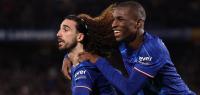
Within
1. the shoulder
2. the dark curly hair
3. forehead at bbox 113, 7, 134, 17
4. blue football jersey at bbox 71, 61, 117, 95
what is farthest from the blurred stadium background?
blue football jersey at bbox 71, 61, 117, 95

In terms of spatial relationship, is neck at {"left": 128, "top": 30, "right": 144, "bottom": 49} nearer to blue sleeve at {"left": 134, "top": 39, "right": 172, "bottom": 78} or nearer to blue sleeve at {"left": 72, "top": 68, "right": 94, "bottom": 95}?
blue sleeve at {"left": 134, "top": 39, "right": 172, "bottom": 78}

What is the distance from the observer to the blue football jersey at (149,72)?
171 inches

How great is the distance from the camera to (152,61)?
4363mm

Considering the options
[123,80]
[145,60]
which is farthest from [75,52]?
[145,60]

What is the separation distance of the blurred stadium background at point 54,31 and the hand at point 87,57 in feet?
25.5

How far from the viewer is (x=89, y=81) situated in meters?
4.21

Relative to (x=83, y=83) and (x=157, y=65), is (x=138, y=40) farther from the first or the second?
(x=83, y=83)

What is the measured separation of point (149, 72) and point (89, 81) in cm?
52

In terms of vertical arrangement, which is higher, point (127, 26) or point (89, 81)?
point (127, 26)

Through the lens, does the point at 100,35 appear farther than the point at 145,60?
Yes

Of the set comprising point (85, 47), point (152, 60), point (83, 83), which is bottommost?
point (83, 83)

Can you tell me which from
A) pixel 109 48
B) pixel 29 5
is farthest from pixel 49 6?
pixel 109 48

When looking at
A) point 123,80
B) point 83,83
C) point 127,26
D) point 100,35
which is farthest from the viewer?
point 100,35

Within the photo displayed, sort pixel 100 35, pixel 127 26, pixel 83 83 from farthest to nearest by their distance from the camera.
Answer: pixel 100 35 < pixel 127 26 < pixel 83 83
